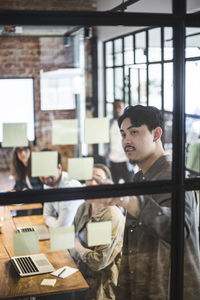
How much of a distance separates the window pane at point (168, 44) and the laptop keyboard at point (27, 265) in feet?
3.00

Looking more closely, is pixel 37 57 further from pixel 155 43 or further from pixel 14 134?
pixel 155 43

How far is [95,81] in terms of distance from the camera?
176cm

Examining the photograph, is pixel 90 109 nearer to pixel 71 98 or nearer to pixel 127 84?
pixel 71 98

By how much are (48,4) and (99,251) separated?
931mm

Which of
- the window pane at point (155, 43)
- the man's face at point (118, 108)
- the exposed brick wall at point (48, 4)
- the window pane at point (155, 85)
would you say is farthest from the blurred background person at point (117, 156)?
the exposed brick wall at point (48, 4)

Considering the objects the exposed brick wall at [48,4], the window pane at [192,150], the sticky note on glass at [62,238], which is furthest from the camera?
the window pane at [192,150]

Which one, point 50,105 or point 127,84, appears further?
point 127,84

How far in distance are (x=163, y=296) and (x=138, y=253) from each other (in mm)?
201

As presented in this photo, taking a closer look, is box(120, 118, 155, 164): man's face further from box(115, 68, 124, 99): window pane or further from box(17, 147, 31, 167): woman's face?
box(17, 147, 31, 167): woman's face

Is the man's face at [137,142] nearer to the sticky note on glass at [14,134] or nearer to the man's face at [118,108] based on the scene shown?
the man's face at [118,108]

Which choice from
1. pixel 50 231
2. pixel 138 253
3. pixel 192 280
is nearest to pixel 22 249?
pixel 50 231

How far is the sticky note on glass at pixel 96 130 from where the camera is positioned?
1.69 metres

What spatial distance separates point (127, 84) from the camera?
5.83ft

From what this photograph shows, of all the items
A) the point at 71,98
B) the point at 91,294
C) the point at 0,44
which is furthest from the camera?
the point at 91,294
